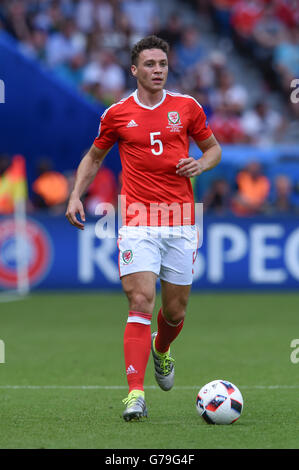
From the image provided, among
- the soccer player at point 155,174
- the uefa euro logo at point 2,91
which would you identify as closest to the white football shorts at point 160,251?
the soccer player at point 155,174

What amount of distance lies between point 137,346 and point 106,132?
1596 millimetres

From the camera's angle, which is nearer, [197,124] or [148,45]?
[148,45]

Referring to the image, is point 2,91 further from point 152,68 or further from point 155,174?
point 155,174

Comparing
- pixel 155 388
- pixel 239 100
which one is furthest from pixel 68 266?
pixel 155 388

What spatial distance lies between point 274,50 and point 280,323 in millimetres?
12318

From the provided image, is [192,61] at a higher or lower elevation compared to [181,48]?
lower

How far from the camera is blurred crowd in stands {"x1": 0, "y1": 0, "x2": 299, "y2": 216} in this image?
58.9 feet

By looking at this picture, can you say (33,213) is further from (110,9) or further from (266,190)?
(110,9)

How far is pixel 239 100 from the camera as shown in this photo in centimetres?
2144

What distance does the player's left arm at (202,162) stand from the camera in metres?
6.86

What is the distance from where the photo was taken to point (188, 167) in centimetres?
686

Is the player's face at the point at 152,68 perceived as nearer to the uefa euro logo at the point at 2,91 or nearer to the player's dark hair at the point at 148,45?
the player's dark hair at the point at 148,45

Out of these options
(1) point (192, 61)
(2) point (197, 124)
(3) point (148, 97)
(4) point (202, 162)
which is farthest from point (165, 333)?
(1) point (192, 61)

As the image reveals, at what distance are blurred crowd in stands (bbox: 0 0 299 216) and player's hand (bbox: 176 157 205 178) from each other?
1044 centimetres
